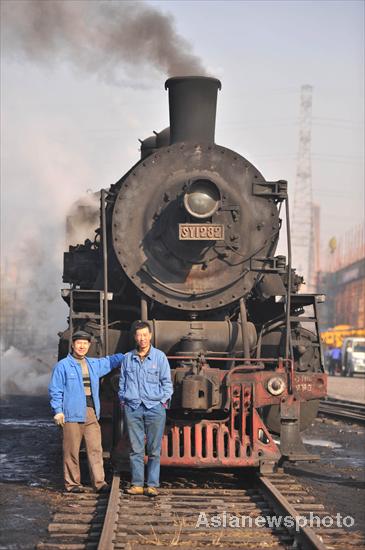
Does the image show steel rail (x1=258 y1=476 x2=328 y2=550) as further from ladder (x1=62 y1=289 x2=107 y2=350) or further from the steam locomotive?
ladder (x1=62 y1=289 x2=107 y2=350)

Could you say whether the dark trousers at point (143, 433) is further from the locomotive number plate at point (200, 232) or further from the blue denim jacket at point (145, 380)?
the locomotive number plate at point (200, 232)

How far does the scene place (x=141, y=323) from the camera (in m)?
7.52

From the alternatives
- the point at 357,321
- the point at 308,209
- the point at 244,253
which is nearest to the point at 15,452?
the point at 244,253

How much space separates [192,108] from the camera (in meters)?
9.27

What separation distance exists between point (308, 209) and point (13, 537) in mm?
103156

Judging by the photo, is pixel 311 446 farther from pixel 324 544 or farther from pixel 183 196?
pixel 324 544

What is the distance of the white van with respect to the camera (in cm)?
3450

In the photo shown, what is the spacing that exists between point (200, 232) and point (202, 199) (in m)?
0.34

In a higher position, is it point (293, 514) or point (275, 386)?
point (275, 386)

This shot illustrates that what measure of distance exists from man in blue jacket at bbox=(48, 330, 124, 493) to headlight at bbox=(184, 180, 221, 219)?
1.75m

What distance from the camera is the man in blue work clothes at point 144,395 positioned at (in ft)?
24.4

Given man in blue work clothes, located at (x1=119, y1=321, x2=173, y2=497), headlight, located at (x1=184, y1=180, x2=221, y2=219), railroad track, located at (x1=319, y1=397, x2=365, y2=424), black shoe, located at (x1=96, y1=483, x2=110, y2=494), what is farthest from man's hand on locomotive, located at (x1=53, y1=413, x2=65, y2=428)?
railroad track, located at (x1=319, y1=397, x2=365, y2=424)

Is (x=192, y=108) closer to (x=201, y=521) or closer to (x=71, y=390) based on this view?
(x=71, y=390)

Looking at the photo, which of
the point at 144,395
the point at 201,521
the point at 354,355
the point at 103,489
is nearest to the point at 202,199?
the point at 144,395
